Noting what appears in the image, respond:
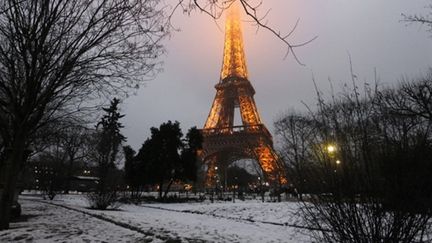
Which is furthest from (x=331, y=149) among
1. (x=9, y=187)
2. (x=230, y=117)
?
(x=230, y=117)

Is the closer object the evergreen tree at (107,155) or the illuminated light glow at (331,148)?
the illuminated light glow at (331,148)

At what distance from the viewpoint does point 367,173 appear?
4.21m

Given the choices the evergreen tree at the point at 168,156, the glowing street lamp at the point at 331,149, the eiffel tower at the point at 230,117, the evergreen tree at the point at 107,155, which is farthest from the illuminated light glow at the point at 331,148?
the eiffel tower at the point at 230,117

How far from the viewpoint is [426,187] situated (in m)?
3.85

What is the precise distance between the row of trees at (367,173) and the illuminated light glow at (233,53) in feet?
192

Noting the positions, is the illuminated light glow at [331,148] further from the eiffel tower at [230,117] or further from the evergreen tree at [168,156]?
the eiffel tower at [230,117]

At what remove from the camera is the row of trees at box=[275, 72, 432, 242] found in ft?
12.8

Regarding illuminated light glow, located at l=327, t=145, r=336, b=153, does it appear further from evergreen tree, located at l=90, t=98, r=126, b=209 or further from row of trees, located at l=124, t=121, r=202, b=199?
row of trees, located at l=124, t=121, r=202, b=199

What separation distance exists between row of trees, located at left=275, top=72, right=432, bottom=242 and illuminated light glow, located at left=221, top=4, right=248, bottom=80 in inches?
2307

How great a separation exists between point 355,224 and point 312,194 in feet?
2.18

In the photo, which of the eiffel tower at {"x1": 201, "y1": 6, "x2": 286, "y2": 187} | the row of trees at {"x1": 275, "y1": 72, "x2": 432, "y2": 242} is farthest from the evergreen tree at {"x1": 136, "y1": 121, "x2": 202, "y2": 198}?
the row of trees at {"x1": 275, "y1": 72, "x2": 432, "y2": 242}

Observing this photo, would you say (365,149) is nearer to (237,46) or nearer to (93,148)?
(93,148)

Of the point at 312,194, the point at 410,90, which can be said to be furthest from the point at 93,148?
the point at 312,194

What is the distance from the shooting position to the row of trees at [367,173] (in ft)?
12.8
